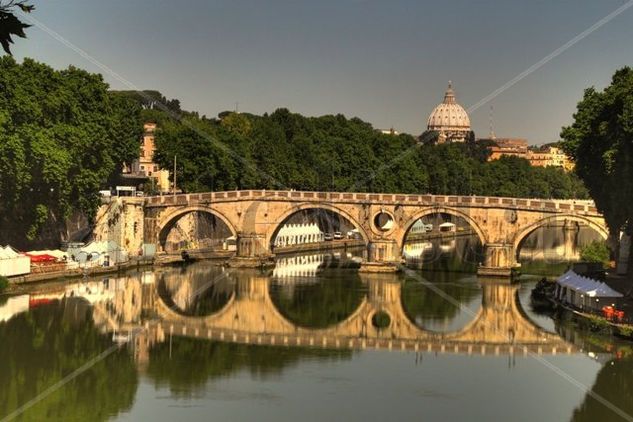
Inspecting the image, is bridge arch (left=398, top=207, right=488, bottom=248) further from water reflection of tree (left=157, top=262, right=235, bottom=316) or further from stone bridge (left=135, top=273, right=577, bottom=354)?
water reflection of tree (left=157, top=262, right=235, bottom=316)

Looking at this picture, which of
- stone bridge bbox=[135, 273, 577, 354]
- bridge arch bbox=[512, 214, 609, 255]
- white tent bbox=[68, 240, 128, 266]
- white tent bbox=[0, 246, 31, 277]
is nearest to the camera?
stone bridge bbox=[135, 273, 577, 354]

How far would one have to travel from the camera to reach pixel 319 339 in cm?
5431

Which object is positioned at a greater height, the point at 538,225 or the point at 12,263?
the point at 538,225

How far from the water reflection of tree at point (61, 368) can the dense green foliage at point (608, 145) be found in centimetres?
2817

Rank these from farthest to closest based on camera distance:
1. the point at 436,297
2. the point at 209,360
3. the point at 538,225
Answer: the point at 538,225
the point at 436,297
the point at 209,360

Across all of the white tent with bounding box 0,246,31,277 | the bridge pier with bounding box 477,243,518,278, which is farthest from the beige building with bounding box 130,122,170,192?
the white tent with bounding box 0,246,31,277

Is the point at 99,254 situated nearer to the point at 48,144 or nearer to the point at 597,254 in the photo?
the point at 48,144

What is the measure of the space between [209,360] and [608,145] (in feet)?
90.0

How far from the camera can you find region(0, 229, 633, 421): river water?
39406 mm

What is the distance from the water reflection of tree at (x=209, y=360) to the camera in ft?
143

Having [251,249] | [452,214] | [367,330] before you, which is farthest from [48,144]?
[452,214]

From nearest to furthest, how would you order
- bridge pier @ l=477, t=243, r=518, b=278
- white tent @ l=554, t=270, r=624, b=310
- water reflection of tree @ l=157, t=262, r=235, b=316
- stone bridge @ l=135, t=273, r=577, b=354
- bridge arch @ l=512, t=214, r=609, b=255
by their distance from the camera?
stone bridge @ l=135, t=273, r=577, b=354, white tent @ l=554, t=270, r=624, b=310, water reflection of tree @ l=157, t=262, r=235, b=316, bridge arch @ l=512, t=214, r=609, b=255, bridge pier @ l=477, t=243, r=518, b=278

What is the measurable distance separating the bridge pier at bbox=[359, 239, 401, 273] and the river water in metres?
7.03

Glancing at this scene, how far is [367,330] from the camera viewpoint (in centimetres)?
5781
